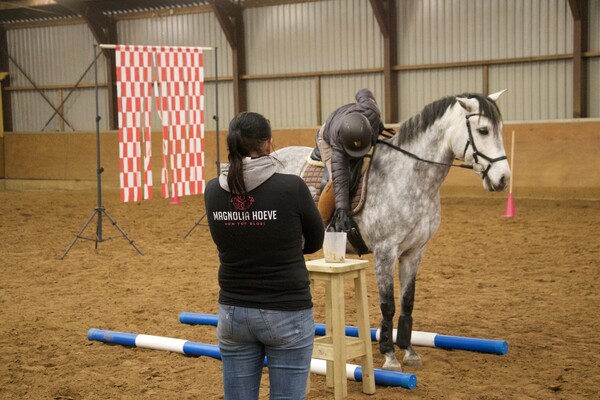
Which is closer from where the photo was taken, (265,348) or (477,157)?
(265,348)

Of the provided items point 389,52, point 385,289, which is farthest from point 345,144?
point 389,52

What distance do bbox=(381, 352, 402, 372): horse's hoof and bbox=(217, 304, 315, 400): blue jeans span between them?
6.23ft

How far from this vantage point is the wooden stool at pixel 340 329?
12.7 feet

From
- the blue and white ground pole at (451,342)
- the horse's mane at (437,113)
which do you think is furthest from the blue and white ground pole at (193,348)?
the horse's mane at (437,113)

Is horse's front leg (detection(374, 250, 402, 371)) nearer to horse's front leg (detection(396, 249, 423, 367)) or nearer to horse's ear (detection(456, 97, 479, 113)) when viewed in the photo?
horse's front leg (detection(396, 249, 423, 367))

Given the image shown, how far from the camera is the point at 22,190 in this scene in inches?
665

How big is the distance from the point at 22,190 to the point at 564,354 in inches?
574

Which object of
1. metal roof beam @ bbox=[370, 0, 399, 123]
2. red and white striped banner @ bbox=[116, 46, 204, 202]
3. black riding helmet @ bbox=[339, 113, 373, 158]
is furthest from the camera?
metal roof beam @ bbox=[370, 0, 399, 123]

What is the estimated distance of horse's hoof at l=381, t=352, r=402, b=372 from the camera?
14.4ft

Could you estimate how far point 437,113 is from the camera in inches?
183

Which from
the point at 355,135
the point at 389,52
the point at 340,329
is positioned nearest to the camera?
the point at 340,329

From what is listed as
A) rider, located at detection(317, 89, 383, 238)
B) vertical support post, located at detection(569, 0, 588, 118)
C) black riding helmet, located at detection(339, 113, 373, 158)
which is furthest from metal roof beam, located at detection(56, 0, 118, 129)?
black riding helmet, located at detection(339, 113, 373, 158)

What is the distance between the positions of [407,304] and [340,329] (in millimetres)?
879

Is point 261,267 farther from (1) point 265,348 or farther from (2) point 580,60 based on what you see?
(2) point 580,60
